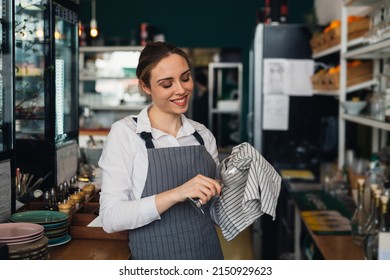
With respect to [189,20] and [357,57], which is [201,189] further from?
[189,20]

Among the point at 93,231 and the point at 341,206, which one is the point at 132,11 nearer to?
the point at 341,206

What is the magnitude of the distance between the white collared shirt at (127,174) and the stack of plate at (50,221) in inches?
11.8

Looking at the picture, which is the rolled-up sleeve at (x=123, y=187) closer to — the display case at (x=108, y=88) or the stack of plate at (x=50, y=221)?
the stack of plate at (x=50, y=221)

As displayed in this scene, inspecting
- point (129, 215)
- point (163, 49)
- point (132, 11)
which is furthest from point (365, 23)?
point (132, 11)

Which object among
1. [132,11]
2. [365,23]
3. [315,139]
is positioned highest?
[132,11]

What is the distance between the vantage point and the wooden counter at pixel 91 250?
1735 mm

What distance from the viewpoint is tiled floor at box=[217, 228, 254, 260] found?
9.18 ft

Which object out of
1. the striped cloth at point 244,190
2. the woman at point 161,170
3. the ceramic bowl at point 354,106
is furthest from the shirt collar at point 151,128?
the ceramic bowl at point 354,106

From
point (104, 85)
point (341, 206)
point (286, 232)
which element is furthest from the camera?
point (104, 85)

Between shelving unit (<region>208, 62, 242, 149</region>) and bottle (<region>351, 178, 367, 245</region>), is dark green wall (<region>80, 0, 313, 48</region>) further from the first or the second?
bottle (<region>351, 178, 367, 245</region>)

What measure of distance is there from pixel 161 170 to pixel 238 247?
60.2 inches

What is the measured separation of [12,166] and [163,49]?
0.69m

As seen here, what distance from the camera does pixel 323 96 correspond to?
166 inches

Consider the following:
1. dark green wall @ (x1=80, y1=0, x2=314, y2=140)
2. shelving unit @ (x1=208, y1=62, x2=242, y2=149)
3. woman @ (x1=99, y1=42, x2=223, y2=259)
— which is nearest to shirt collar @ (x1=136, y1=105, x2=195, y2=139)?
woman @ (x1=99, y1=42, x2=223, y2=259)
